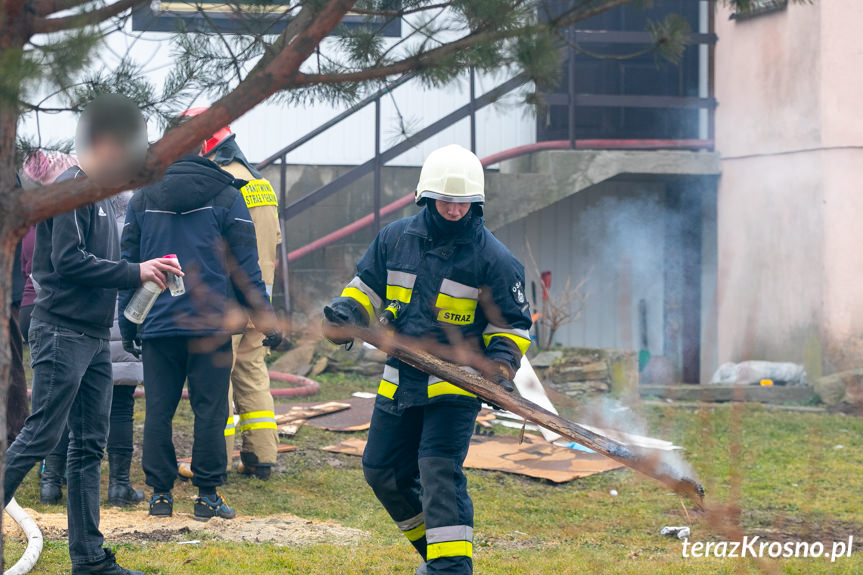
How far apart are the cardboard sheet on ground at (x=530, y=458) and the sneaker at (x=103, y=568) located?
3140 mm

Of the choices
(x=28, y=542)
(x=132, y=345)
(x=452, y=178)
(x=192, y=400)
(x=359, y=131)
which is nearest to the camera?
(x=452, y=178)

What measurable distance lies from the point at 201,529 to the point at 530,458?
2.96 m

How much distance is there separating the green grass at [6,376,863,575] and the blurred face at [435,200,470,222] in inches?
54.2

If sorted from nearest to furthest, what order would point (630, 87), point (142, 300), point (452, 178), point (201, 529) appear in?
point (452, 178)
point (142, 300)
point (201, 529)
point (630, 87)

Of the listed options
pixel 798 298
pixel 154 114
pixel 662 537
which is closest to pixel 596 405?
pixel 798 298

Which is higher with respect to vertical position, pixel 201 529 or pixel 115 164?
pixel 115 164

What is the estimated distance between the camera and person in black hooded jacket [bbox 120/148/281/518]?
17.1 feet

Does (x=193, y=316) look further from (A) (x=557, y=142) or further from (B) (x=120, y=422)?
(A) (x=557, y=142)

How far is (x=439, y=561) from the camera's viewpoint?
3838 mm

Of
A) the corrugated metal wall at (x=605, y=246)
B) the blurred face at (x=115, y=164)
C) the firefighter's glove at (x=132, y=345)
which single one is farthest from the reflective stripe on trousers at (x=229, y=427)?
the corrugated metal wall at (x=605, y=246)

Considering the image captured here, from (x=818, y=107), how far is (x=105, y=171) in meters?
9.28

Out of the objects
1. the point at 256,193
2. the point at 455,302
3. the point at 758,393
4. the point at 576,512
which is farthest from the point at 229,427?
the point at 758,393

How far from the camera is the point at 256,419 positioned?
20.2ft

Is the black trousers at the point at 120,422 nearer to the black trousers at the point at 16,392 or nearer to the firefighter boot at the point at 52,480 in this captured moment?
the firefighter boot at the point at 52,480
